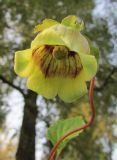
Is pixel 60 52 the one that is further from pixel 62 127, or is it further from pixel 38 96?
pixel 38 96

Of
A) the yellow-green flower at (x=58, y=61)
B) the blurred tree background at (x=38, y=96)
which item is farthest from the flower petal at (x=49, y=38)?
the blurred tree background at (x=38, y=96)

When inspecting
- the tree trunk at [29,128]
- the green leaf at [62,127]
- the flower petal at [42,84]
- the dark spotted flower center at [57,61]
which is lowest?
the green leaf at [62,127]

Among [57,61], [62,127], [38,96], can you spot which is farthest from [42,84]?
[38,96]

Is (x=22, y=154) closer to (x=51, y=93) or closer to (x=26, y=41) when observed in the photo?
(x=26, y=41)

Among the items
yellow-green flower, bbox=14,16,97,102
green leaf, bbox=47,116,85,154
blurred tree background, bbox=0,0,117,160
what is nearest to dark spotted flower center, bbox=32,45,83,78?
yellow-green flower, bbox=14,16,97,102

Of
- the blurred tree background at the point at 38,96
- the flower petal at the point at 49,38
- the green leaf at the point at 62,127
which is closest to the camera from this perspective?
the flower petal at the point at 49,38

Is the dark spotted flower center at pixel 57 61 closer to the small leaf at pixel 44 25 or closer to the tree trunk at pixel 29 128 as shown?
the small leaf at pixel 44 25
